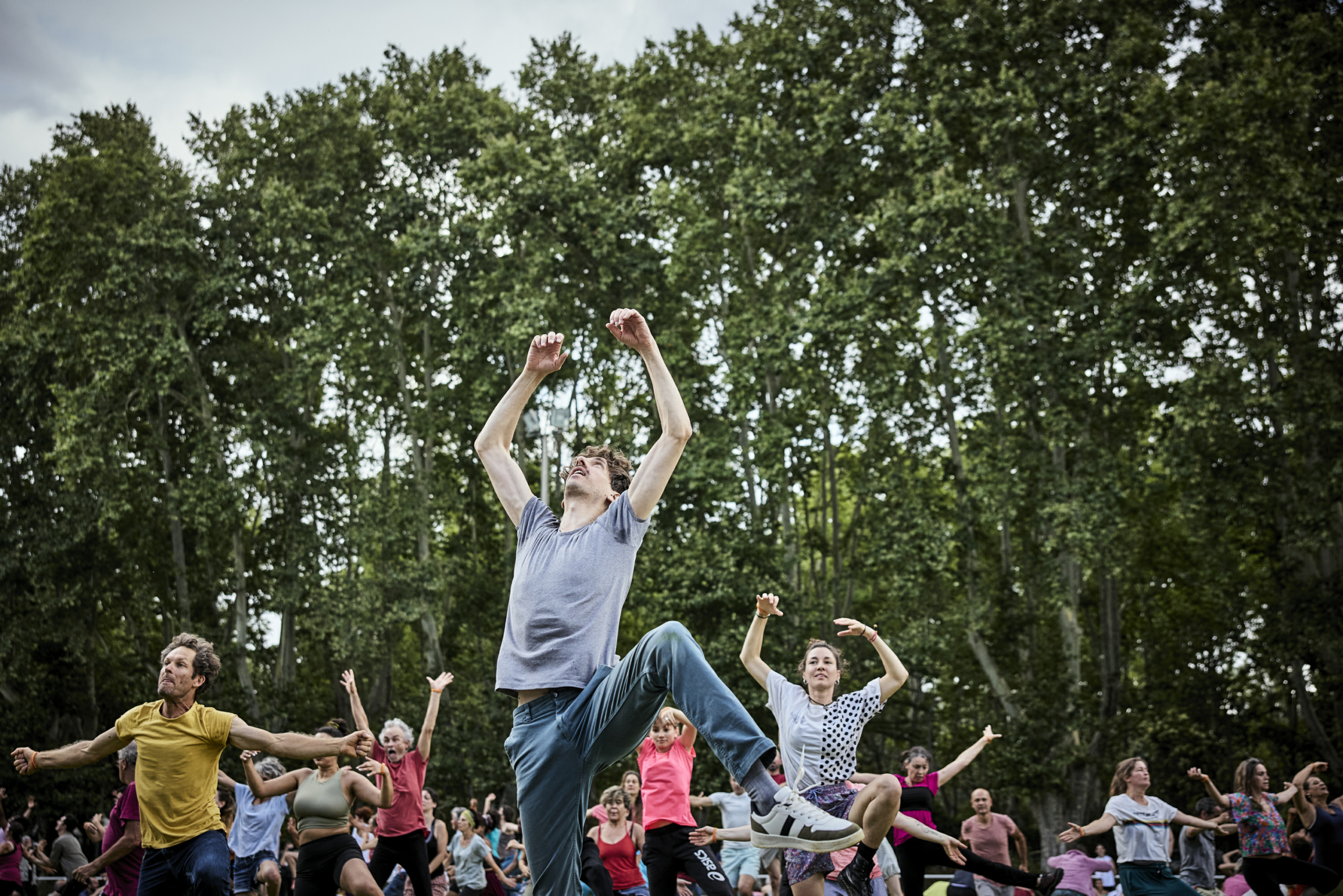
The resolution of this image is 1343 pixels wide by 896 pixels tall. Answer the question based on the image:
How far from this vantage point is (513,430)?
4738 millimetres

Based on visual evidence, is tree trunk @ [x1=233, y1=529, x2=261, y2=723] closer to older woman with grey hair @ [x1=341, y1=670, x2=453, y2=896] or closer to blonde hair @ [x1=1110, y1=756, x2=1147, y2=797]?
older woman with grey hair @ [x1=341, y1=670, x2=453, y2=896]

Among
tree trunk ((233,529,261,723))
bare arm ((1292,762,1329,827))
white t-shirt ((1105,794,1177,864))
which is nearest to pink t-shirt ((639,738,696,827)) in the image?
white t-shirt ((1105,794,1177,864))

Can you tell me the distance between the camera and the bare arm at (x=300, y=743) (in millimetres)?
4961

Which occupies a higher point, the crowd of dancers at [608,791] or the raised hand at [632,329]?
the raised hand at [632,329]

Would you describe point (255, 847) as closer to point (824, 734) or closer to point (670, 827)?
point (670, 827)

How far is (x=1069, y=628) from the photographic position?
70.0ft

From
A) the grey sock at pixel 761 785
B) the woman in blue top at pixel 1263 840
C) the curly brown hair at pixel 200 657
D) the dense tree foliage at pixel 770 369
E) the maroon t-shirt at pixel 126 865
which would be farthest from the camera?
the dense tree foliage at pixel 770 369

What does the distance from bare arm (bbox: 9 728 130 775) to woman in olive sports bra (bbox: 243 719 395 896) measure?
1814mm

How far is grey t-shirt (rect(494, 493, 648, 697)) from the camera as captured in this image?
13.4ft

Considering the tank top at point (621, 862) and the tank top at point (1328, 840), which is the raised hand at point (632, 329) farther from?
the tank top at point (1328, 840)

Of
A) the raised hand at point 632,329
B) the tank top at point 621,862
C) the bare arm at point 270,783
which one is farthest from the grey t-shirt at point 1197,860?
the raised hand at point 632,329

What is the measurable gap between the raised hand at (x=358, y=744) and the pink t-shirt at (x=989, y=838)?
7500 mm

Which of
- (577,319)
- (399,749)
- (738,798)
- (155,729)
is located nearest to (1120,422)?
(577,319)

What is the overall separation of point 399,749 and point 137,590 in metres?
20.4
